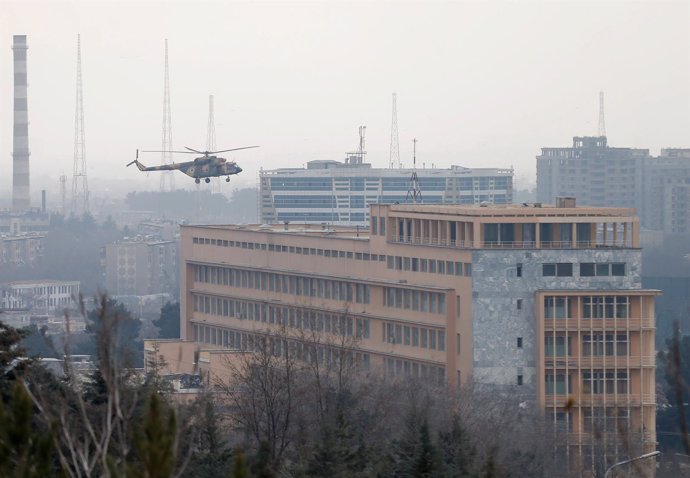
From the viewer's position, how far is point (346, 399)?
3559 cm

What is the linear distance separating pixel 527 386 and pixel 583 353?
1.75 metres

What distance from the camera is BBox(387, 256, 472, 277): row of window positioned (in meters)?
52.0

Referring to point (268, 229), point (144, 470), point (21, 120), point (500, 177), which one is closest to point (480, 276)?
point (268, 229)

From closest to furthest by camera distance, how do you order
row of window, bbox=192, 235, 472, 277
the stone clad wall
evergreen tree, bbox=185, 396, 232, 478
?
1. evergreen tree, bbox=185, 396, 232, 478
2. the stone clad wall
3. row of window, bbox=192, 235, 472, 277

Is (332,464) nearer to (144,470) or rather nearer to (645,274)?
(144,470)

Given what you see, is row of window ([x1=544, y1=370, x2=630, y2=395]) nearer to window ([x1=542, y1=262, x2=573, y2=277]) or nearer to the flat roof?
window ([x1=542, y1=262, x2=573, y2=277])

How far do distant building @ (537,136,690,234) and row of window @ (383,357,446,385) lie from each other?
92.5m

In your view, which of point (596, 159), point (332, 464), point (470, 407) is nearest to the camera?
point (332, 464)

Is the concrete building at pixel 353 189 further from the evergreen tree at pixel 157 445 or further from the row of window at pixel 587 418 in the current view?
the evergreen tree at pixel 157 445

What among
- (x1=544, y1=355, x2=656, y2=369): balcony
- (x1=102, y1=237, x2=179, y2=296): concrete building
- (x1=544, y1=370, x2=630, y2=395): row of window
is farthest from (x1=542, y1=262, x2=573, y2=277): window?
(x1=102, y1=237, x2=179, y2=296): concrete building

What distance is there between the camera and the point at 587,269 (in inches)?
1984

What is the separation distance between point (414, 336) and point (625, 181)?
316 feet

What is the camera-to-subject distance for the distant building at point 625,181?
14525 centimetres

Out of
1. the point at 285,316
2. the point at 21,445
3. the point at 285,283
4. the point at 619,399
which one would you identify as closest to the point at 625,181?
the point at 285,283
